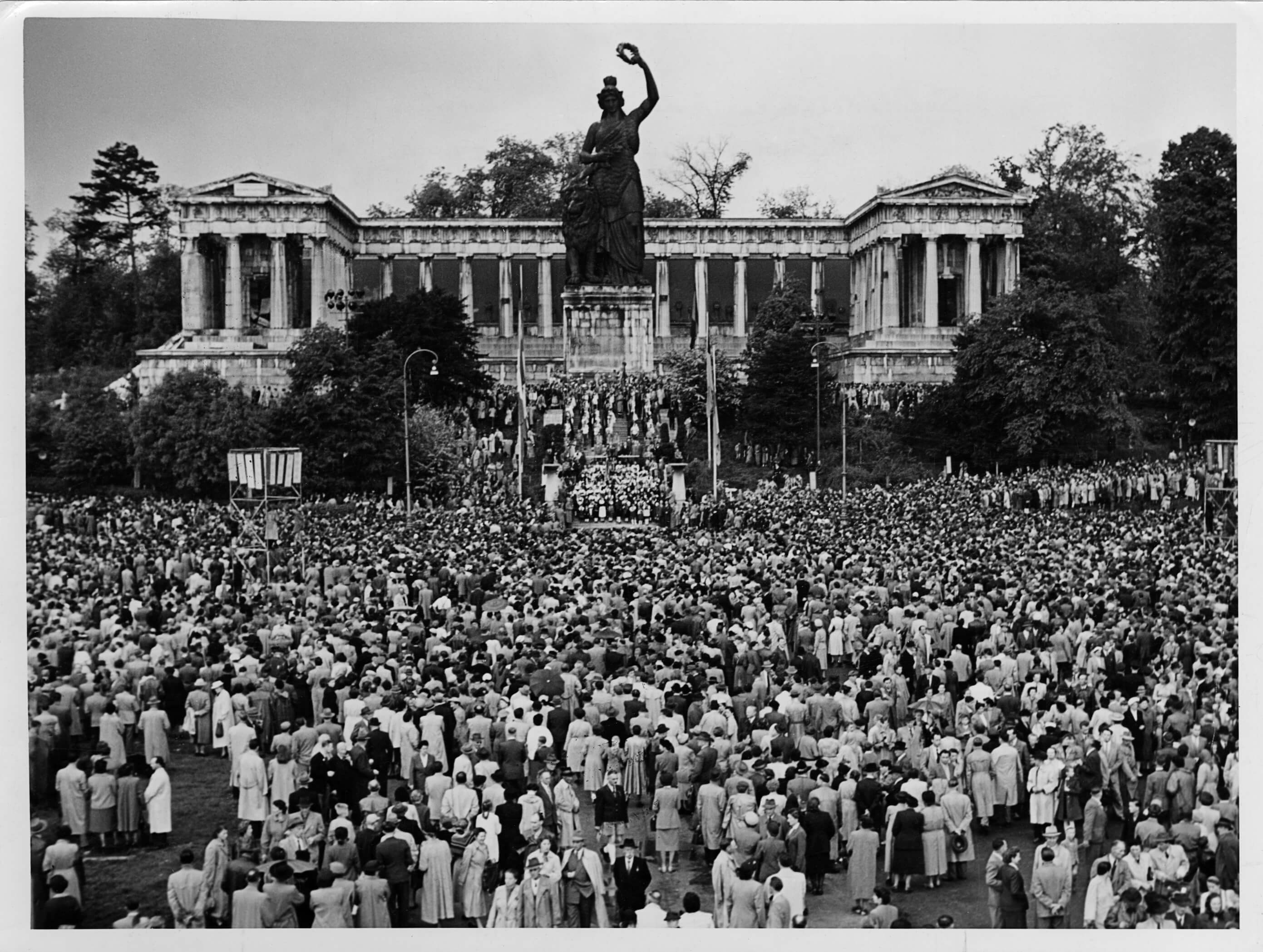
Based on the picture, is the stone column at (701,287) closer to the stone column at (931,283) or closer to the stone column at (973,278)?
the stone column at (931,283)

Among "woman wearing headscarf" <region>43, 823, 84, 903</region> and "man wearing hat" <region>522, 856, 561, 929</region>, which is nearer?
"man wearing hat" <region>522, 856, 561, 929</region>

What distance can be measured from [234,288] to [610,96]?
A: 36130 mm

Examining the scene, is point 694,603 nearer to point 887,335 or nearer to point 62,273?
point 62,273

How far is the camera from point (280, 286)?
79688mm

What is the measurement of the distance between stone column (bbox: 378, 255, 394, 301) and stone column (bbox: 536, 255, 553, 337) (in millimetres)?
8192

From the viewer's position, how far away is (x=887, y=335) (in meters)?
79.8

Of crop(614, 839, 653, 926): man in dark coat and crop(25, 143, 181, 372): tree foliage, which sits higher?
crop(25, 143, 181, 372): tree foliage

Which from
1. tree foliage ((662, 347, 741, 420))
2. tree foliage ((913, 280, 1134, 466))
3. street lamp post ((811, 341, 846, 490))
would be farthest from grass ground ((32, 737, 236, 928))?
tree foliage ((913, 280, 1134, 466))

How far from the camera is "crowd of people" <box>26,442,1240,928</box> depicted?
55.0 ft

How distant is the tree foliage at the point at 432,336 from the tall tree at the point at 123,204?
9.38 m

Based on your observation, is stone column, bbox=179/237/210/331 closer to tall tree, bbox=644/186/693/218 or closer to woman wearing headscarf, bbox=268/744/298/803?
tall tree, bbox=644/186/693/218

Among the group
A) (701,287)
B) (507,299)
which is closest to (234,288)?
(507,299)

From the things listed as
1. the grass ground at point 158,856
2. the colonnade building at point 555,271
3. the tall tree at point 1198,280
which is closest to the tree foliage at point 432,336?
the colonnade building at point 555,271

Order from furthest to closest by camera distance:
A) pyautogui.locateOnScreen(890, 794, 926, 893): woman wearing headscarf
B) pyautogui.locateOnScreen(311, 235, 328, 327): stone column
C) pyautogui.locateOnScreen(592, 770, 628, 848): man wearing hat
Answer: pyautogui.locateOnScreen(311, 235, 328, 327): stone column → pyautogui.locateOnScreen(592, 770, 628, 848): man wearing hat → pyautogui.locateOnScreen(890, 794, 926, 893): woman wearing headscarf
